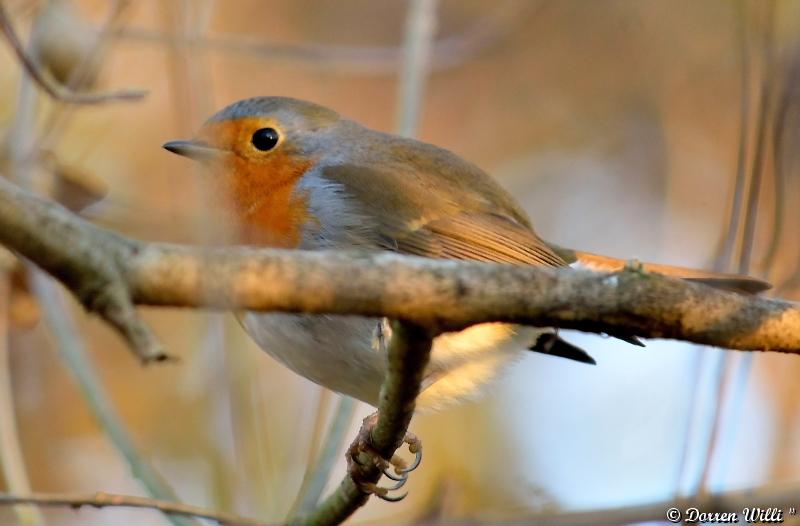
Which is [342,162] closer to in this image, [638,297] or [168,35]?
[168,35]

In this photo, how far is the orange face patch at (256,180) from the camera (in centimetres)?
285

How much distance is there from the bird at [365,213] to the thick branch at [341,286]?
3.94 ft

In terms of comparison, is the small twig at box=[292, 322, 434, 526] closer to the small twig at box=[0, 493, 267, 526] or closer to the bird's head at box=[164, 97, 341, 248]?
the small twig at box=[0, 493, 267, 526]

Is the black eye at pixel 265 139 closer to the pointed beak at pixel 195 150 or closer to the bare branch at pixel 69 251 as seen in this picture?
the pointed beak at pixel 195 150

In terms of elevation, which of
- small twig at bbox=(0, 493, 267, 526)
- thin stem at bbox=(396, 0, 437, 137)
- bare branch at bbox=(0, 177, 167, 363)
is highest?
thin stem at bbox=(396, 0, 437, 137)

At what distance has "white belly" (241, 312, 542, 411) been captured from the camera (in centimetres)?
256

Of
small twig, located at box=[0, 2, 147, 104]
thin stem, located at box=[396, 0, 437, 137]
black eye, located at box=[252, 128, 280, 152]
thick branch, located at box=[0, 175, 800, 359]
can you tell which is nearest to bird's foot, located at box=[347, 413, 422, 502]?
thick branch, located at box=[0, 175, 800, 359]

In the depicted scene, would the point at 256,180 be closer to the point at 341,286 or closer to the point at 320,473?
the point at 320,473

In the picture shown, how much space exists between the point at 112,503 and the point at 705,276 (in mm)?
1660

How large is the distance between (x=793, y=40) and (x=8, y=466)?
2.75m

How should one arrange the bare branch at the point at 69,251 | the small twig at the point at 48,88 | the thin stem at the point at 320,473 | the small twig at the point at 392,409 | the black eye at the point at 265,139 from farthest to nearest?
1. the black eye at the point at 265,139
2. the thin stem at the point at 320,473
3. the small twig at the point at 48,88
4. the small twig at the point at 392,409
5. the bare branch at the point at 69,251

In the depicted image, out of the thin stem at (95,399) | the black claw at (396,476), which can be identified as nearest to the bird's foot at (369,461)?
the black claw at (396,476)

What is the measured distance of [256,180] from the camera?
9.77ft

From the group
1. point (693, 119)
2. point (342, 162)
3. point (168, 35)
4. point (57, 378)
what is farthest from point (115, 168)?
point (693, 119)
